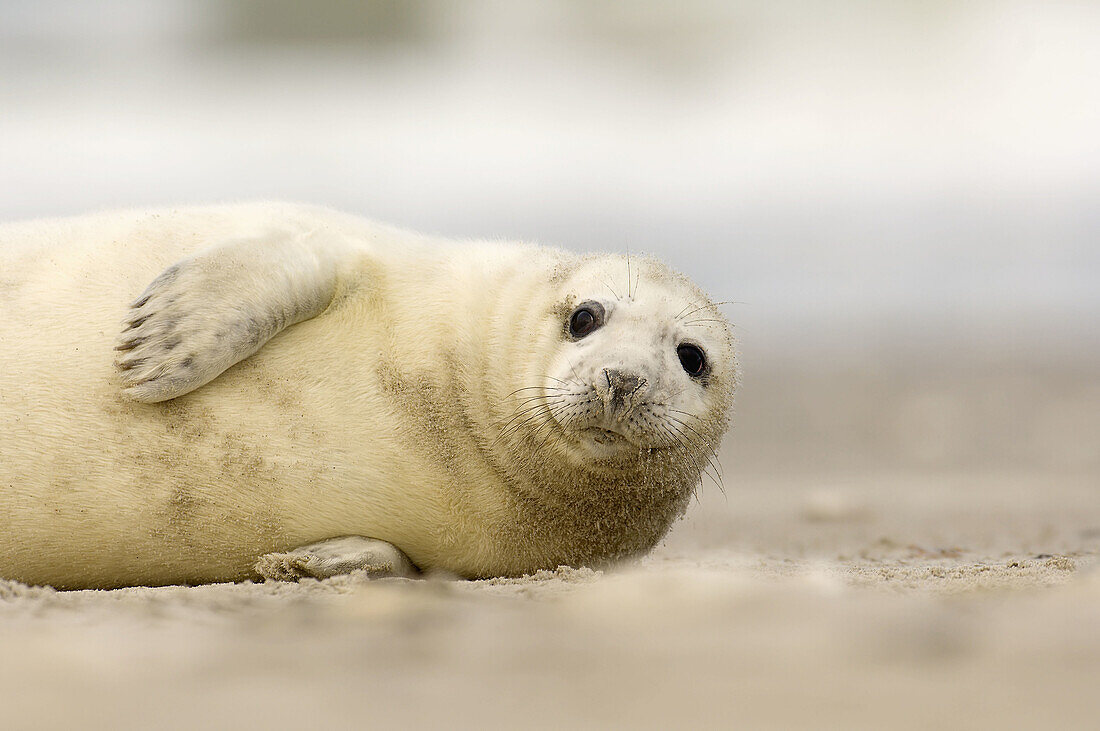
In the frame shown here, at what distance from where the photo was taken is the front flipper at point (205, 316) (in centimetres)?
281

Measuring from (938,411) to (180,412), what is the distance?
25.7 feet

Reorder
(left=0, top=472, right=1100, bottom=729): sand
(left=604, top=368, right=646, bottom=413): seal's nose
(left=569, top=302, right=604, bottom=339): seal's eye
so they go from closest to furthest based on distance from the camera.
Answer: (left=0, top=472, right=1100, bottom=729): sand
(left=604, top=368, right=646, bottom=413): seal's nose
(left=569, top=302, right=604, bottom=339): seal's eye

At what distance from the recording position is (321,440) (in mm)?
2984

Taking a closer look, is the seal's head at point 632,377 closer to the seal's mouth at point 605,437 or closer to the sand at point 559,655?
the seal's mouth at point 605,437

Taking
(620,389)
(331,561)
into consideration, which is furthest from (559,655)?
(331,561)

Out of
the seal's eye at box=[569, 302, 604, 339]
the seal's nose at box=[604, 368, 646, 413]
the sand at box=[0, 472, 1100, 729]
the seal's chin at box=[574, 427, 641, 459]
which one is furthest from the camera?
the seal's eye at box=[569, 302, 604, 339]

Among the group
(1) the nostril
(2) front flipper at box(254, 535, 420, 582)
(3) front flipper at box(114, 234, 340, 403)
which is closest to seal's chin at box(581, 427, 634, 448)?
(1) the nostril

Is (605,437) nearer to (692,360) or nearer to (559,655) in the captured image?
(692,360)

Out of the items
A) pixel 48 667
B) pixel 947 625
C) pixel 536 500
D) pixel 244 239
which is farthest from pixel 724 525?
pixel 48 667

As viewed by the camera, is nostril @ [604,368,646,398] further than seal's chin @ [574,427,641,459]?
No

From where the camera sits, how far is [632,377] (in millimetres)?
2740

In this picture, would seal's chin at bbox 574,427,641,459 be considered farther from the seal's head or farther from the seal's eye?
the seal's eye

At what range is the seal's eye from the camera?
10.3ft

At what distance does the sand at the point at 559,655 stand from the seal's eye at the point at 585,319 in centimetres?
81
